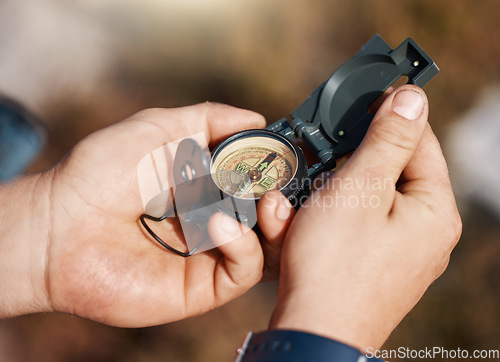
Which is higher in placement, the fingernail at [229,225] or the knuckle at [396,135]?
the knuckle at [396,135]

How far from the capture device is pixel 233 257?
1.46 m

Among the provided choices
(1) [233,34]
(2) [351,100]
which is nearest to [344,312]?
(2) [351,100]

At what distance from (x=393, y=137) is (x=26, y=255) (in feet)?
4.37

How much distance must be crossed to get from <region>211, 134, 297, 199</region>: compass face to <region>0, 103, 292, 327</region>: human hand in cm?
19

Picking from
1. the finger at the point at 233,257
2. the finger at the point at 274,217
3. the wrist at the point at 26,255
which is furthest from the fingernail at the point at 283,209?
the wrist at the point at 26,255

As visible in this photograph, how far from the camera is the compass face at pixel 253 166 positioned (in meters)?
1.58

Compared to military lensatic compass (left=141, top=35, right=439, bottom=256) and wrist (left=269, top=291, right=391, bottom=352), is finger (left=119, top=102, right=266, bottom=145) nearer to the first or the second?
military lensatic compass (left=141, top=35, right=439, bottom=256)

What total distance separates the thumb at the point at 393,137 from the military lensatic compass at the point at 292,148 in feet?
0.75

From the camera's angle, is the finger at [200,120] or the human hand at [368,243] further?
the finger at [200,120]

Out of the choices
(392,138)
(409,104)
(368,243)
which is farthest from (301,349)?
(409,104)

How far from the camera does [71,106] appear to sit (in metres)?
2.98

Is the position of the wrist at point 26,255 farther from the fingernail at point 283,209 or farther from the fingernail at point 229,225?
the fingernail at point 283,209

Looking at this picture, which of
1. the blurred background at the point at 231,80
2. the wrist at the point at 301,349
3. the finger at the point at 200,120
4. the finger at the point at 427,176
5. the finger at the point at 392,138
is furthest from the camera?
the blurred background at the point at 231,80

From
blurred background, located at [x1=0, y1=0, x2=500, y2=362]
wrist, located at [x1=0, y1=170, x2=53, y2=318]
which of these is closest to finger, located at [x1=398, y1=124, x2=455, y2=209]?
blurred background, located at [x1=0, y1=0, x2=500, y2=362]
